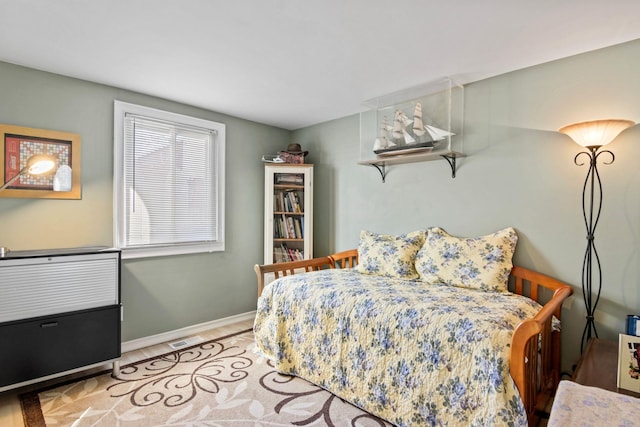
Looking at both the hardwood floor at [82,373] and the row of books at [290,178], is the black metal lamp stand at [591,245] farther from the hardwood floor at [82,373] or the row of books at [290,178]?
the hardwood floor at [82,373]

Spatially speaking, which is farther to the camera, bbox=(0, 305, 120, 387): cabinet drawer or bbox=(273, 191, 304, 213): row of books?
bbox=(273, 191, 304, 213): row of books

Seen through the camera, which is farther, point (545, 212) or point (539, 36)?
point (545, 212)

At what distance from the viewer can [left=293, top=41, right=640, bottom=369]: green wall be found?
81.7 inches

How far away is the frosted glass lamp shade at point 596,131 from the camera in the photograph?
1.96 m

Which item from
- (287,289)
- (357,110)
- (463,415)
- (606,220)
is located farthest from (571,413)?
(357,110)

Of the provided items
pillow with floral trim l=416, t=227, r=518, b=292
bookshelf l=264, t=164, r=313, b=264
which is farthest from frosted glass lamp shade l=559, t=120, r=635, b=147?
bookshelf l=264, t=164, r=313, b=264

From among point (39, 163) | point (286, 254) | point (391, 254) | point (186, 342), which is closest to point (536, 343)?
point (391, 254)

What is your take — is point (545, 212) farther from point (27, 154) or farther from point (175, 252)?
point (27, 154)

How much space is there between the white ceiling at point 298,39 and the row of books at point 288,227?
1511mm

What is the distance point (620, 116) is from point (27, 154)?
13.5 ft

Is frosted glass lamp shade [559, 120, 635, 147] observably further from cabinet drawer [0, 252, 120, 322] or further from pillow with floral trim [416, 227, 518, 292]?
cabinet drawer [0, 252, 120, 322]

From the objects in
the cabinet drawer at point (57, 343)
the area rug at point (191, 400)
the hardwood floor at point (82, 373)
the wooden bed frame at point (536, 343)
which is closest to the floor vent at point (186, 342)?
the hardwood floor at point (82, 373)

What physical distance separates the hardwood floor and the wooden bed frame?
95 cm

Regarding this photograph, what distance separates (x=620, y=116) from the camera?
2094 millimetres
